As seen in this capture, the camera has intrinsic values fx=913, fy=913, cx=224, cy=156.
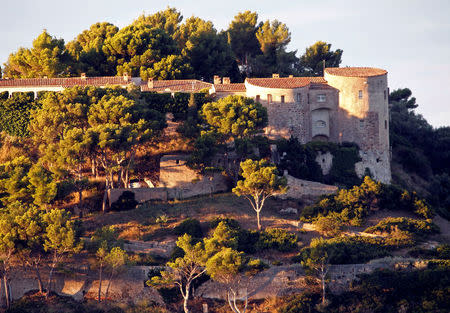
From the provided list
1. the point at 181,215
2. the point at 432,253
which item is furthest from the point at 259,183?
the point at 432,253

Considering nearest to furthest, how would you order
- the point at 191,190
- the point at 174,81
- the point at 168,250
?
the point at 168,250 → the point at 191,190 → the point at 174,81

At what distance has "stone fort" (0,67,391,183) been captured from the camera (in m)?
62.8

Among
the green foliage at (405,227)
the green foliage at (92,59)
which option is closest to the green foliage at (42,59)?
the green foliage at (92,59)

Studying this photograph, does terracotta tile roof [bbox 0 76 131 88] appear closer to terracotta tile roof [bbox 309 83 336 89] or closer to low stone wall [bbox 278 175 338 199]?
terracotta tile roof [bbox 309 83 336 89]

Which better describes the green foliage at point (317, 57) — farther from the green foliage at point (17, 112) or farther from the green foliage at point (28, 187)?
the green foliage at point (28, 187)

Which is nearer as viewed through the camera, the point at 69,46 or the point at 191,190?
the point at 191,190

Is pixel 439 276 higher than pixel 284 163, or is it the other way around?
pixel 284 163

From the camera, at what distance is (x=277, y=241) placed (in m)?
49.6

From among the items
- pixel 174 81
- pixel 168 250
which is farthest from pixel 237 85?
pixel 168 250

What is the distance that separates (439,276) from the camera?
46.5m

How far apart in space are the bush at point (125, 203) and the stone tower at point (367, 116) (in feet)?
57.2

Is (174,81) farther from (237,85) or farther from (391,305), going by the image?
(391,305)

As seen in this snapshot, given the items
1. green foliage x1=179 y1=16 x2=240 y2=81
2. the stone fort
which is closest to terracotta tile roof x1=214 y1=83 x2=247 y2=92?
the stone fort

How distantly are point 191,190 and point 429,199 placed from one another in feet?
57.7
